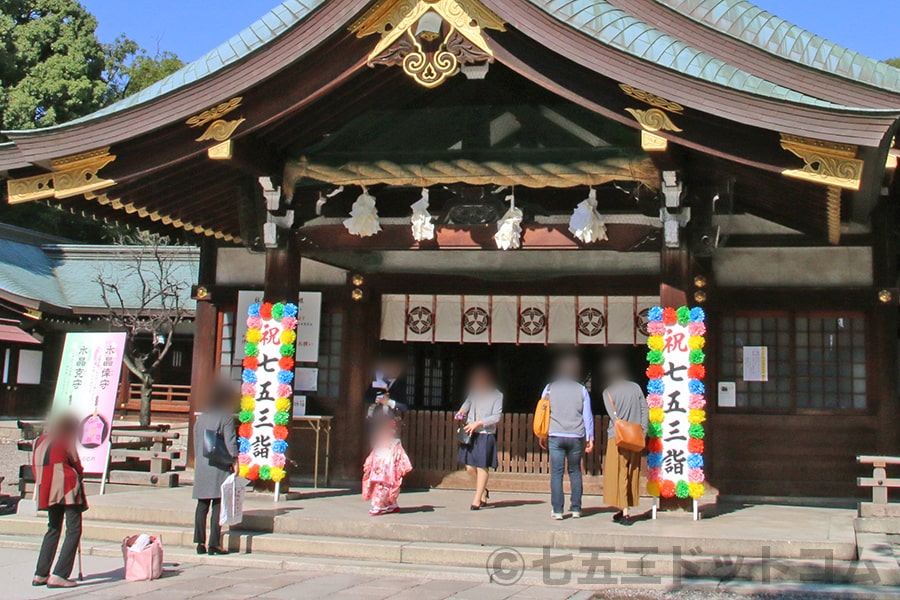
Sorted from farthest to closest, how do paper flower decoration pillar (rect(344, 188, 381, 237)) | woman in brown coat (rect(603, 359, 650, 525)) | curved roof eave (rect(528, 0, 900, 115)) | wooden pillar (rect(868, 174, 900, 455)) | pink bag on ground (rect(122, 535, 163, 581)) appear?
wooden pillar (rect(868, 174, 900, 455)) → paper flower decoration pillar (rect(344, 188, 381, 237)) → woman in brown coat (rect(603, 359, 650, 525)) → curved roof eave (rect(528, 0, 900, 115)) → pink bag on ground (rect(122, 535, 163, 581))

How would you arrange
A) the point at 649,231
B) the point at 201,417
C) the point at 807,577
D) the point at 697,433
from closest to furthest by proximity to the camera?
the point at 807,577
the point at 201,417
the point at 697,433
the point at 649,231

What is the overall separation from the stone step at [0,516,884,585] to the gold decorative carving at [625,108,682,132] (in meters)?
3.93

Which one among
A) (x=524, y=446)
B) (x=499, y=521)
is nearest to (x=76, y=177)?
(x=499, y=521)

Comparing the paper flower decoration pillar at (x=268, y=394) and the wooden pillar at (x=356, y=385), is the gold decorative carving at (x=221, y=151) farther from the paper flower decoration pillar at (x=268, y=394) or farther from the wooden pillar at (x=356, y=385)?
the wooden pillar at (x=356, y=385)

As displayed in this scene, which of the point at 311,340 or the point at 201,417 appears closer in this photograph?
the point at 201,417

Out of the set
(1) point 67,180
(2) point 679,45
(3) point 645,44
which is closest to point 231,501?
(1) point 67,180

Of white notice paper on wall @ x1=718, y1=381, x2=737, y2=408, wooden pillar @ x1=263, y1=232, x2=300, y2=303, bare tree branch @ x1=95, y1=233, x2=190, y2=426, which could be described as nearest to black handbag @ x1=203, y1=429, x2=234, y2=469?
wooden pillar @ x1=263, y1=232, x2=300, y2=303

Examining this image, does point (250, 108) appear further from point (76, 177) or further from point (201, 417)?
point (201, 417)

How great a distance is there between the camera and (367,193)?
10383 mm

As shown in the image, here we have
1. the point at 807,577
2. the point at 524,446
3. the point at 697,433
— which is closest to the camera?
the point at 807,577

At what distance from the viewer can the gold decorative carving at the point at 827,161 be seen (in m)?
8.02

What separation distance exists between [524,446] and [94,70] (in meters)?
30.0

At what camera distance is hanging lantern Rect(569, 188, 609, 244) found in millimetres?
9586

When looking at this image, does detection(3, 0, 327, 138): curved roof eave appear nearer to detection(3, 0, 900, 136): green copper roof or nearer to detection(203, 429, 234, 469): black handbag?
detection(3, 0, 900, 136): green copper roof
